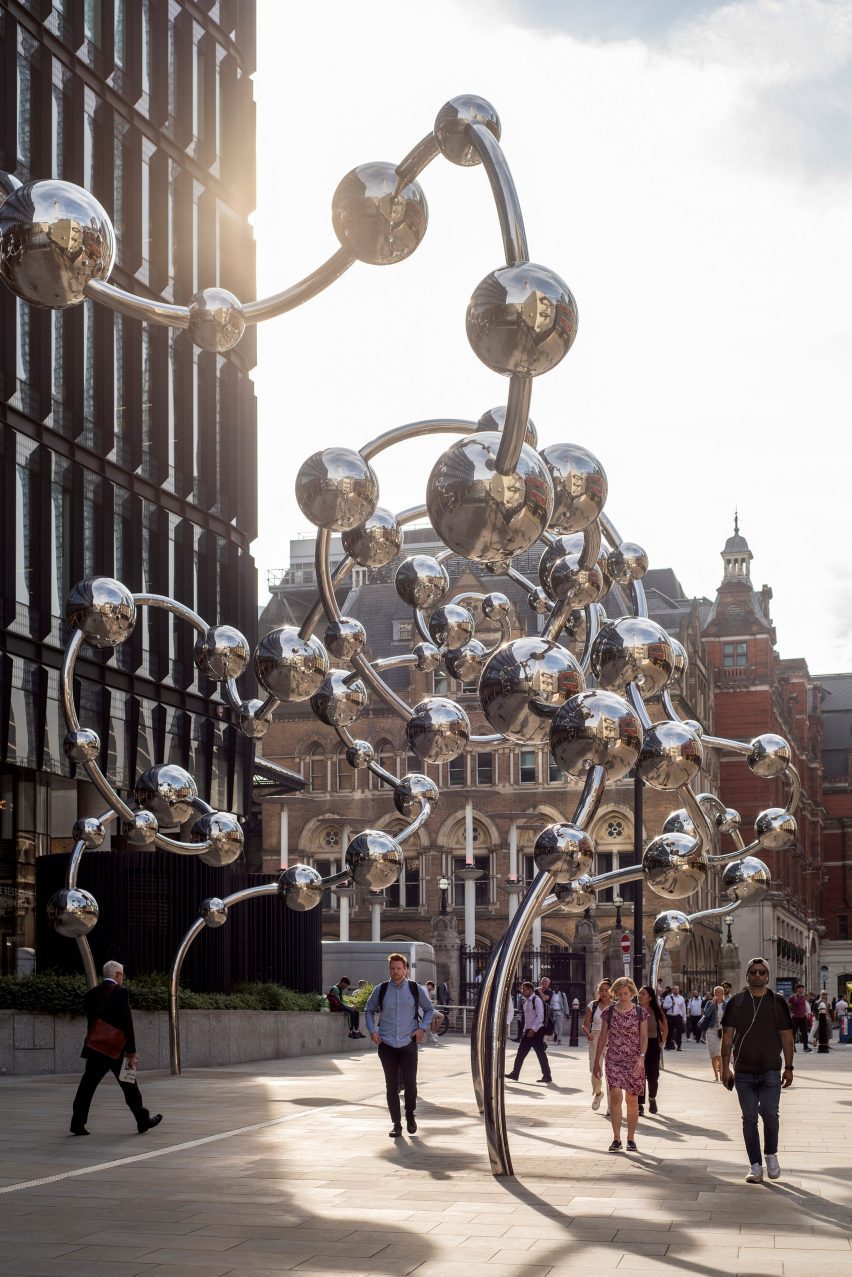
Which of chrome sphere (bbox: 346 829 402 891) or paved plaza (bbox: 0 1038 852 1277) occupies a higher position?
chrome sphere (bbox: 346 829 402 891)

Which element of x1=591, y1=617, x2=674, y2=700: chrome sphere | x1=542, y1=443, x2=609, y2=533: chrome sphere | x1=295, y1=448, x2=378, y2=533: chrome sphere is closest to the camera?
x1=295, y1=448, x2=378, y2=533: chrome sphere

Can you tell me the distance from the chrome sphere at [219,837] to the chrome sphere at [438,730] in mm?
5220

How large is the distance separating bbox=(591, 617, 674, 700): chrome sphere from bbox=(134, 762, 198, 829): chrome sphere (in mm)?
8031

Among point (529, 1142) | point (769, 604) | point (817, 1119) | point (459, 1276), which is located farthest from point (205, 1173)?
point (769, 604)

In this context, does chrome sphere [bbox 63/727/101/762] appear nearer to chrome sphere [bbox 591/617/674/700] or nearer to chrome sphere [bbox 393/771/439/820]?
chrome sphere [bbox 393/771/439/820]

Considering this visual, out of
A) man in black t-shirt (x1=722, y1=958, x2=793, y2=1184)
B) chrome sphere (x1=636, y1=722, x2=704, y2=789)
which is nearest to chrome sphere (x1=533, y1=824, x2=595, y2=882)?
man in black t-shirt (x1=722, y1=958, x2=793, y2=1184)

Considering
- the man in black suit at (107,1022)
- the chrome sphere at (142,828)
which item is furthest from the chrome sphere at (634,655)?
the chrome sphere at (142,828)

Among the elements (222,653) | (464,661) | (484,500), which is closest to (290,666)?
(464,661)

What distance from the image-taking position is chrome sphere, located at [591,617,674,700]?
10.1 metres

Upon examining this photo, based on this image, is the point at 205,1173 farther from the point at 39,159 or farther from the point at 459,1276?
the point at 39,159

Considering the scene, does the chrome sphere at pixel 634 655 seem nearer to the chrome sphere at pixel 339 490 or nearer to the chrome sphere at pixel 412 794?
the chrome sphere at pixel 339 490

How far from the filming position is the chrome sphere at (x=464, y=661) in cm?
1351

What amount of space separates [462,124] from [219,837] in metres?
11.5

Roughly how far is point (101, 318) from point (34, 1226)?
24.3 meters
